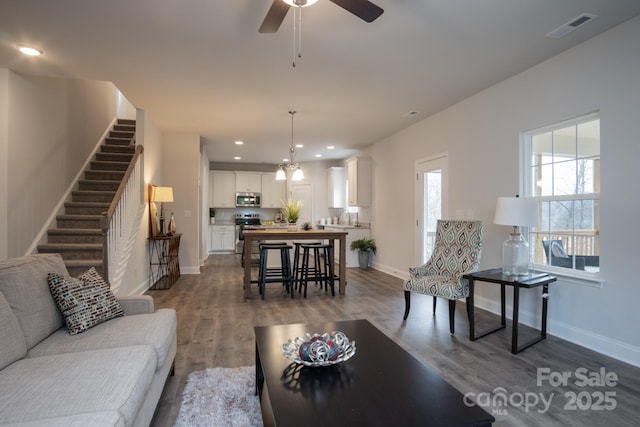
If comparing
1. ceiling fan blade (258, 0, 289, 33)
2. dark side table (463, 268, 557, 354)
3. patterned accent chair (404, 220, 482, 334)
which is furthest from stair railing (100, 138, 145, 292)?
dark side table (463, 268, 557, 354)

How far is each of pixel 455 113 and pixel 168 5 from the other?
3.77 metres

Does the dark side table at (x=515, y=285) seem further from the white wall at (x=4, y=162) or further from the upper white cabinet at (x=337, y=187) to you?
the upper white cabinet at (x=337, y=187)

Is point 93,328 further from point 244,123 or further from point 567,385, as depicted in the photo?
point 244,123

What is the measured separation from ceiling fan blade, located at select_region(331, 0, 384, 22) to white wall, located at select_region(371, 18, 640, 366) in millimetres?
2303

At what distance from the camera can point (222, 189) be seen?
34.3 ft

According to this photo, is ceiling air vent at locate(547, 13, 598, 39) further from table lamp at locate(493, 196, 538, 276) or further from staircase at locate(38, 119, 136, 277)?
staircase at locate(38, 119, 136, 277)

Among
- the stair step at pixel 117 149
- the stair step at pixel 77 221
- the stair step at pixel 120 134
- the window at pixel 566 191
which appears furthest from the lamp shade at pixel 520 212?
the stair step at pixel 120 134

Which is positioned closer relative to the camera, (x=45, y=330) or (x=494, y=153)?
(x=45, y=330)

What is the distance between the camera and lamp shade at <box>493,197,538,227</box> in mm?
3242

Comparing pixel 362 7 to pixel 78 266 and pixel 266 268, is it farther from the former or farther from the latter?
pixel 78 266

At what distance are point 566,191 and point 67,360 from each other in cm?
411

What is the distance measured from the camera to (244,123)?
6020mm

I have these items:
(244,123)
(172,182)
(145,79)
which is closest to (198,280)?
(172,182)

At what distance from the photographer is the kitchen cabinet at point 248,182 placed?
10.6 metres
